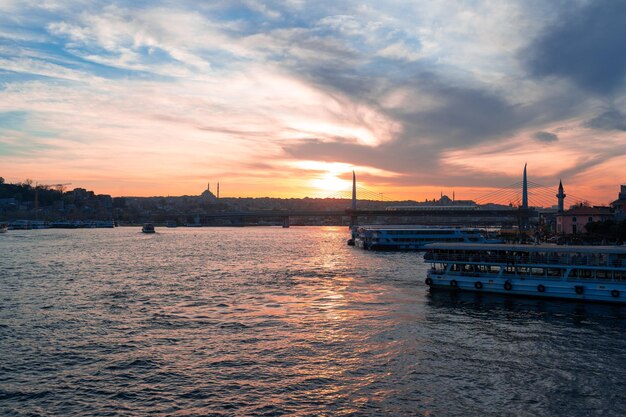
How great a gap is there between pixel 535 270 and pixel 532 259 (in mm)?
1157

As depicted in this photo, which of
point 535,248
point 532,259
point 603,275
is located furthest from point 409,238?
point 603,275

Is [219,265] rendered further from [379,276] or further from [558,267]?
[558,267]

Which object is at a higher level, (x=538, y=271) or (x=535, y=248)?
(x=535, y=248)

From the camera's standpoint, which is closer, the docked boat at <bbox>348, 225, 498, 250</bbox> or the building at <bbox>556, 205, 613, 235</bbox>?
the docked boat at <bbox>348, 225, 498, 250</bbox>

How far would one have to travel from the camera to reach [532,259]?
1997 inches

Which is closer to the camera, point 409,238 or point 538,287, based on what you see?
point 538,287

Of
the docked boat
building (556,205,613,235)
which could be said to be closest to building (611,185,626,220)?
building (556,205,613,235)

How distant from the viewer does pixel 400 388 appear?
1009 inches

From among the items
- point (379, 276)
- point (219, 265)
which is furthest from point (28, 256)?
point (379, 276)

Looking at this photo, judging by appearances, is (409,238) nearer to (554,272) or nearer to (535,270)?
(535,270)

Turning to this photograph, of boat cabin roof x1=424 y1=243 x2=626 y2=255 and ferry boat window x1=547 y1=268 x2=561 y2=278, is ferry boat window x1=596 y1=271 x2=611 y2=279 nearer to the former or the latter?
boat cabin roof x1=424 y1=243 x2=626 y2=255

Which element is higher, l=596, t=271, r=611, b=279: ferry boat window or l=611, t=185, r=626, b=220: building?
l=611, t=185, r=626, b=220: building

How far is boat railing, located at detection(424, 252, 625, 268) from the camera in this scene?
4688 centimetres

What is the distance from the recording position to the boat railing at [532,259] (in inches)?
1845
